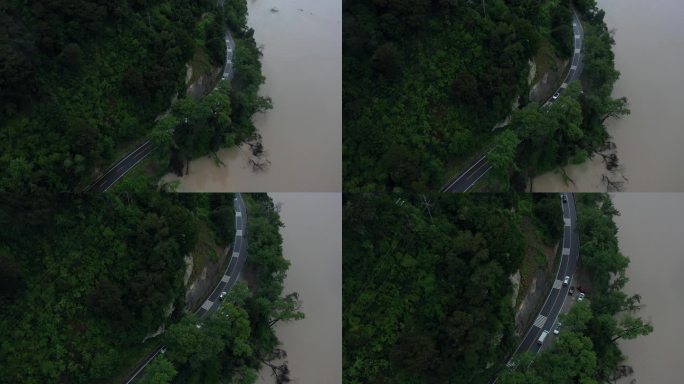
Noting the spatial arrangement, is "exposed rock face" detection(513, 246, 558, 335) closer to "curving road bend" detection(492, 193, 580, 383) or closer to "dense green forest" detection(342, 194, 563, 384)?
"curving road bend" detection(492, 193, 580, 383)

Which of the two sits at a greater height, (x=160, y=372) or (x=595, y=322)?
(x=595, y=322)

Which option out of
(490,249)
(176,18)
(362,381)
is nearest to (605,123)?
(490,249)

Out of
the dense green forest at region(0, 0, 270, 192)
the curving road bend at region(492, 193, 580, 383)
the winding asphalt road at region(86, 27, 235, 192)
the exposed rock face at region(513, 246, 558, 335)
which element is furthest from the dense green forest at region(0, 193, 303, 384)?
the curving road bend at region(492, 193, 580, 383)

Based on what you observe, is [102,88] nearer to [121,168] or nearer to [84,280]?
[121,168]

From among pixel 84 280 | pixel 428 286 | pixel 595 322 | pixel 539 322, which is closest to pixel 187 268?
pixel 84 280

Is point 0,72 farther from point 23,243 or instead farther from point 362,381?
point 362,381

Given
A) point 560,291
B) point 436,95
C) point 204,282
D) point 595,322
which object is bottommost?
point 204,282

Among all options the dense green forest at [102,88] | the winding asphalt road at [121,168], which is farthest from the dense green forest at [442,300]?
the winding asphalt road at [121,168]
